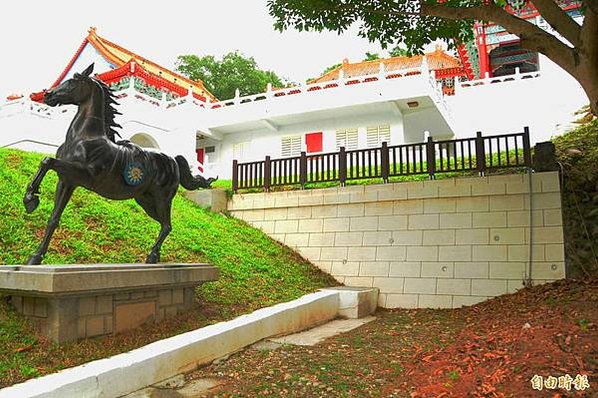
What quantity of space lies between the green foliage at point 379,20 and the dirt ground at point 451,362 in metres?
4.79

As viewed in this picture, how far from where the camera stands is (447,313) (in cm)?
852

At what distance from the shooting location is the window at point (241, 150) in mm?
21302

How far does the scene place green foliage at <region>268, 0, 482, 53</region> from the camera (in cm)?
760

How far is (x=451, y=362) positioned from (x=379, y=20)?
227 inches

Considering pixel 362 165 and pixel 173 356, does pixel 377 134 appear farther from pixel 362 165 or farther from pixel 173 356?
pixel 173 356

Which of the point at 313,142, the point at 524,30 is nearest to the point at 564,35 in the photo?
the point at 524,30

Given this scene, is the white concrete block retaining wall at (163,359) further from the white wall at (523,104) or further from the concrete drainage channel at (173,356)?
the white wall at (523,104)

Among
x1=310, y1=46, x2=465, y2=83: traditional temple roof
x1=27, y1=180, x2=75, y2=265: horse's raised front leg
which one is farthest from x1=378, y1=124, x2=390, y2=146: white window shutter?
x1=27, y1=180, x2=75, y2=265: horse's raised front leg

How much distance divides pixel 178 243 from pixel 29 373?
15.0 ft

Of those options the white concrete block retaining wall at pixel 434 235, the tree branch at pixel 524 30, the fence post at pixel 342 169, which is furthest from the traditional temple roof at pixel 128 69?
the tree branch at pixel 524 30

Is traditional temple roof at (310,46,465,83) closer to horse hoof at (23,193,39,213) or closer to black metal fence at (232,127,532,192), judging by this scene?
black metal fence at (232,127,532,192)

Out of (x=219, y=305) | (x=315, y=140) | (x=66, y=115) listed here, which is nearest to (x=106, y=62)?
(x=66, y=115)

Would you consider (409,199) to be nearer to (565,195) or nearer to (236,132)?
(565,195)

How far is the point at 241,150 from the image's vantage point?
2150cm
